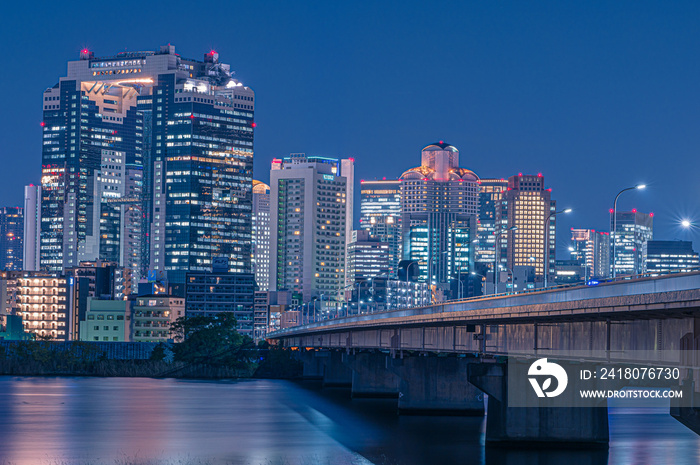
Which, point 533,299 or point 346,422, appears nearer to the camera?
point 533,299

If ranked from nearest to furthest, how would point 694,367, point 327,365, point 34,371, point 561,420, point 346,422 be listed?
point 694,367 < point 561,420 < point 346,422 < point 327,365 < point 34,371

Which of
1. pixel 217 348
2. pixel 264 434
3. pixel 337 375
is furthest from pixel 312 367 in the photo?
pixel 264 434

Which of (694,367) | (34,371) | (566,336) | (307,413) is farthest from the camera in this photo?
(34,371)

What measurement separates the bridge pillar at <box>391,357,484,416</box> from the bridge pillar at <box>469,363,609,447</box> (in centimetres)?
2443

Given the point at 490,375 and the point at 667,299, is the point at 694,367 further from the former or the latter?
the point at 490,375

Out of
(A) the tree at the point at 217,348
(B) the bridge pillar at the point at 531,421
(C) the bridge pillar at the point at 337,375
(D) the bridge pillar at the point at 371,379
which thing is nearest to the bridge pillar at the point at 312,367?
(A) the tree at the point at 217,348

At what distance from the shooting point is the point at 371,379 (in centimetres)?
12775

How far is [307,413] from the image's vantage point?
106312mm

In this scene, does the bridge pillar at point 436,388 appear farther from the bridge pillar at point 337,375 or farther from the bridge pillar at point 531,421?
the bridge pillar at point 337,375

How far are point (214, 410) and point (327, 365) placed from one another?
2293 inches

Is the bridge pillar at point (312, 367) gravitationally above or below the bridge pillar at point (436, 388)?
below

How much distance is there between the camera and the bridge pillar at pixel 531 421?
65188 mm

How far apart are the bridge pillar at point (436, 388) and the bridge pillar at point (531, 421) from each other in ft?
80.2

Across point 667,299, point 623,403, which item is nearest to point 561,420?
point 667,299
